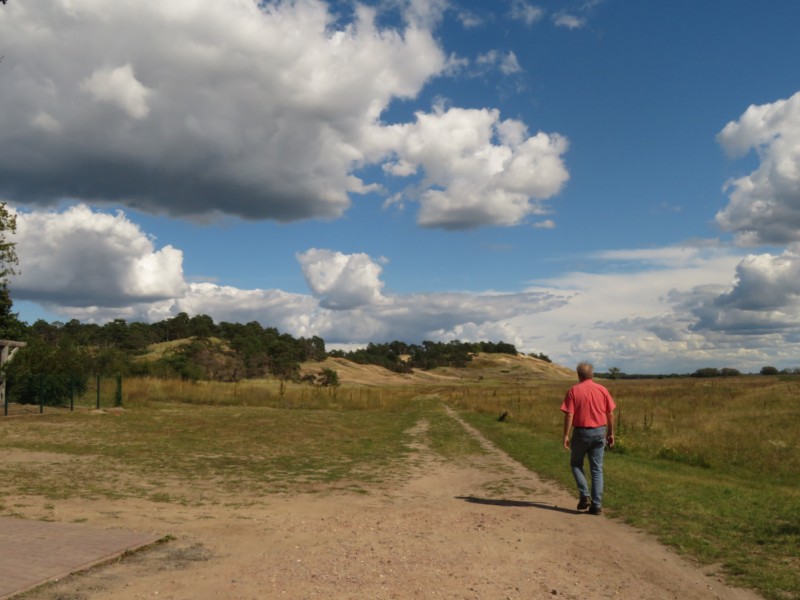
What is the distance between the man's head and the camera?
364 inches

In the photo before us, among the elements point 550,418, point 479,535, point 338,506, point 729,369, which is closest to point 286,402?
point 550,418

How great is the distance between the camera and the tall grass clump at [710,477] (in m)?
6.91

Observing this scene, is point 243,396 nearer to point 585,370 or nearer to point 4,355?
point 4,355

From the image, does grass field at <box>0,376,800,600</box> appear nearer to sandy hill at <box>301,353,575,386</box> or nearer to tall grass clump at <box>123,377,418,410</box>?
tall grass clump at <box>123,377,418,410</box>

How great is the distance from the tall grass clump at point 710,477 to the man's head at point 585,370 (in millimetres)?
1931

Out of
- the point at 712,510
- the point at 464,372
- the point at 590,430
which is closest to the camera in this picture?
the point at 590,430

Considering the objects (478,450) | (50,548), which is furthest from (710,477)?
(50,548)

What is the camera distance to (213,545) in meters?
6.84

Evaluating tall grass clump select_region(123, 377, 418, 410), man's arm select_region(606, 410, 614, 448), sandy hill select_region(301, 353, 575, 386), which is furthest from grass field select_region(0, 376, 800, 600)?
sandy hill select_region(301, 353, 575, 386)

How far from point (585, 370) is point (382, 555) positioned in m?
4.38

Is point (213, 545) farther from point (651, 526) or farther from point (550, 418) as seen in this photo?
point (550, 418)

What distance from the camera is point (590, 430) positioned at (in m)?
8.84

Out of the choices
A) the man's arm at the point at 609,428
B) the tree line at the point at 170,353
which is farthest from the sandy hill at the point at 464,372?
the man's arm at the point at 609,428

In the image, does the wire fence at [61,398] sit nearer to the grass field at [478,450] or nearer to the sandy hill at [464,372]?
the grass field at [478,450]
